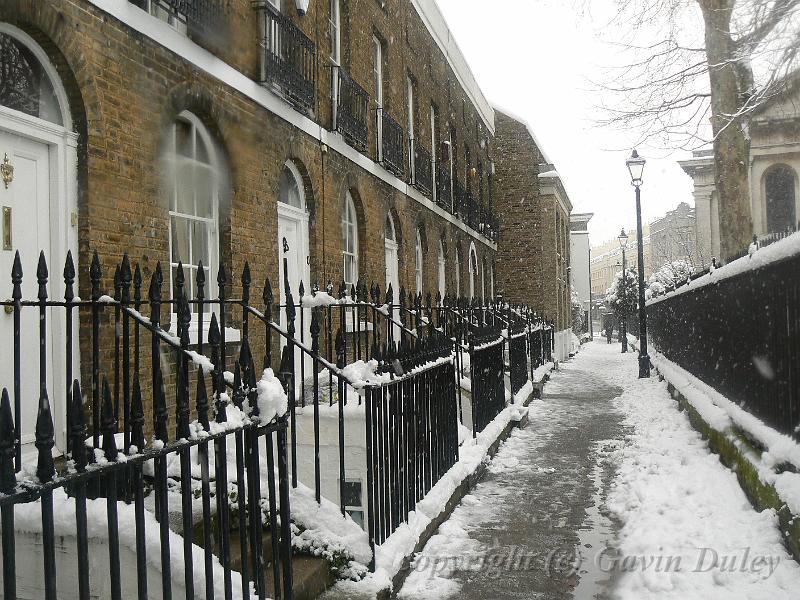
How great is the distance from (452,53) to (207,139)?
13562 mm

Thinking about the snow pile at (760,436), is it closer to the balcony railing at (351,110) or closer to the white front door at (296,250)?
the white front door at (296,250)

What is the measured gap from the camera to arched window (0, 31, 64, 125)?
200 inches

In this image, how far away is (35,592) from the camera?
332cm

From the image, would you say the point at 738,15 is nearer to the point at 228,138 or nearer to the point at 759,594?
the point at 228,138

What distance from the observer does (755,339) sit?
597cm

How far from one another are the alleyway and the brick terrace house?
303 centimetres

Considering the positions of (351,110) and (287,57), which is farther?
(351,110)

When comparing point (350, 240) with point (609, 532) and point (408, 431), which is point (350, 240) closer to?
point (408, 431)

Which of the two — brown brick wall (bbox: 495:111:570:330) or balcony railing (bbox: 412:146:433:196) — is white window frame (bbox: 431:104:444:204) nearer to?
balcony railing (bbox: 412:146:433:196)

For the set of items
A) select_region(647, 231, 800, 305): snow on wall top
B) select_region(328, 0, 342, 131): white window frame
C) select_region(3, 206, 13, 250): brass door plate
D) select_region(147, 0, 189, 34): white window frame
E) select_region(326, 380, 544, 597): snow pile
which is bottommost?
select_region(326, 380, 544, 597): snow pile

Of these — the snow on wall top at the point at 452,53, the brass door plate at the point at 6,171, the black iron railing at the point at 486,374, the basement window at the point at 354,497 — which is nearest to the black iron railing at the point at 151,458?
the basement window at the point at 354,497

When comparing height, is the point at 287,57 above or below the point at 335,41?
below

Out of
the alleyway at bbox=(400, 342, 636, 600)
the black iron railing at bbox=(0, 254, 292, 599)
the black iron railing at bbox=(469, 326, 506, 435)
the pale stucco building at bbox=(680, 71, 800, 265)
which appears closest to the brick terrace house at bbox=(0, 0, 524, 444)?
the black iron railing at bbox=(0, 254, 292, 599)

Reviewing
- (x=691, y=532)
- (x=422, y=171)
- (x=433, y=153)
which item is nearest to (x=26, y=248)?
(x=691, y=532)
